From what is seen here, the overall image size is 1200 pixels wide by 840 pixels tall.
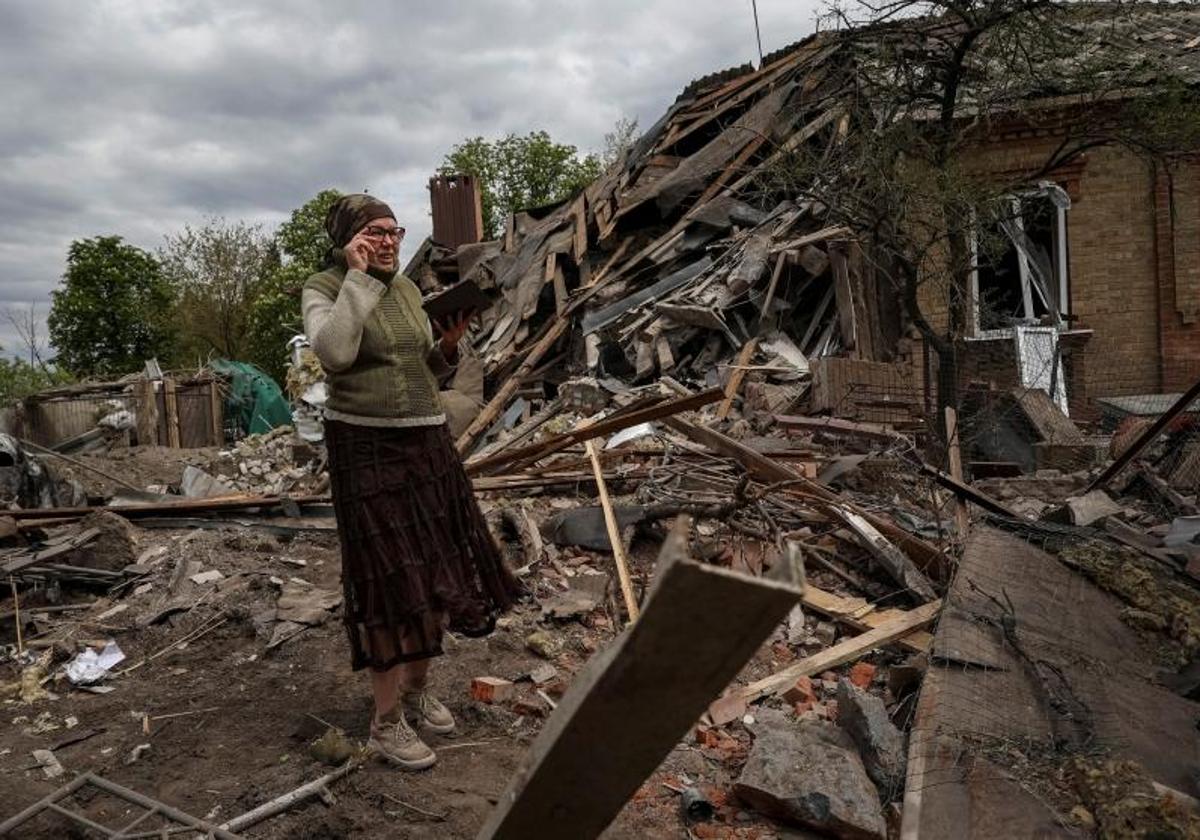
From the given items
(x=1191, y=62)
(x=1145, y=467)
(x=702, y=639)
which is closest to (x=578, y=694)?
(x=702, y=639)

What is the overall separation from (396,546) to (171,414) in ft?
48.7

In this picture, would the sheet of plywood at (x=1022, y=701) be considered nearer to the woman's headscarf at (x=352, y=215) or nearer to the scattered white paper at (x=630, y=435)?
the woman's headscarf at (x=352, y=215)

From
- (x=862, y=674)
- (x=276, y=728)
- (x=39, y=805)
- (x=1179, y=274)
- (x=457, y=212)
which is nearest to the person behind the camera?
(x=39, y=805)

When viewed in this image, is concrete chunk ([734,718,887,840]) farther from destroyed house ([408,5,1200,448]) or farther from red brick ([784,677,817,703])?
destroyed house ([408,5,1200,448])

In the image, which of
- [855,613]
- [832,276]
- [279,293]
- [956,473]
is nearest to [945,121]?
[832,276]

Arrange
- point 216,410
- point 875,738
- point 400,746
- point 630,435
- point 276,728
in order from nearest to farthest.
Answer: point 400,746, point 875,738, point 276,728, point 630,435, point 216,410

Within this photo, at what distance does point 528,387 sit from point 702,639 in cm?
983

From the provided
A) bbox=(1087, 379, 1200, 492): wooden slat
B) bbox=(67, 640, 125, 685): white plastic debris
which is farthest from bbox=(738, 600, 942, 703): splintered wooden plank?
bbox=(67, 640, 125, 685): white plastic debris

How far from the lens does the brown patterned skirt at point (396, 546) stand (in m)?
2.70

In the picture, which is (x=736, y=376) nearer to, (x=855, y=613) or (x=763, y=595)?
(x=855, y=613)

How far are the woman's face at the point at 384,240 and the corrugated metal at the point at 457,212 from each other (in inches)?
607

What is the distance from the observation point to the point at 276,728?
3258 mm

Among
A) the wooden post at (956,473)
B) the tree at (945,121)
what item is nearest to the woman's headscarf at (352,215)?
the wooden post at (956,473)

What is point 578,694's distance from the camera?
127cm
